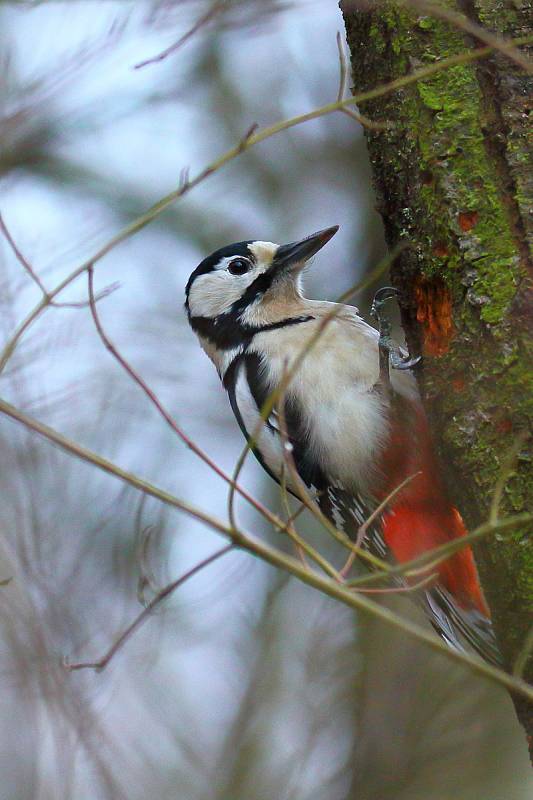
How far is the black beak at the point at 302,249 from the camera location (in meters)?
3.58

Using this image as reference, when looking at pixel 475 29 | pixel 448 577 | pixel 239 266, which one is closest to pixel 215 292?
pixel 239 266

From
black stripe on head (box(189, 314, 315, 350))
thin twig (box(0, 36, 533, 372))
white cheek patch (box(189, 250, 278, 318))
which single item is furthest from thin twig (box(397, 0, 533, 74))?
white cheek patch (box(189, 250, 278, 318))

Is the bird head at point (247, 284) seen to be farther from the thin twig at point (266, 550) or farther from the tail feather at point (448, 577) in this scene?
the thin twig at point (266, 550)

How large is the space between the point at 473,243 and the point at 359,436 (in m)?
→ 1.12

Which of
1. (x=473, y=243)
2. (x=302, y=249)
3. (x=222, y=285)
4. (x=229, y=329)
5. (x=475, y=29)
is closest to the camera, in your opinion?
(x=475, y=29)

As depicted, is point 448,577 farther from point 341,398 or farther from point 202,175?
point 202,175

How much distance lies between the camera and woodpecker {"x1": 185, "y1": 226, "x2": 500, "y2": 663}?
314 centimetres

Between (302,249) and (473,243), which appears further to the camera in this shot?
(302,249)

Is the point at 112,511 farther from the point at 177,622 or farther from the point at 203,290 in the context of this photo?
the point at 203,290

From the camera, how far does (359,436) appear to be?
3.28m

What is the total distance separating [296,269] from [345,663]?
1808 millimetres

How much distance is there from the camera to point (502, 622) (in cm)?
231

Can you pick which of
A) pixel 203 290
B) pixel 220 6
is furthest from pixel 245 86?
pixel 220 6

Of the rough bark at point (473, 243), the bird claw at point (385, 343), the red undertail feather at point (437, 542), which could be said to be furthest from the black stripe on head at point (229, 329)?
the rough bark at point (473, 243)
